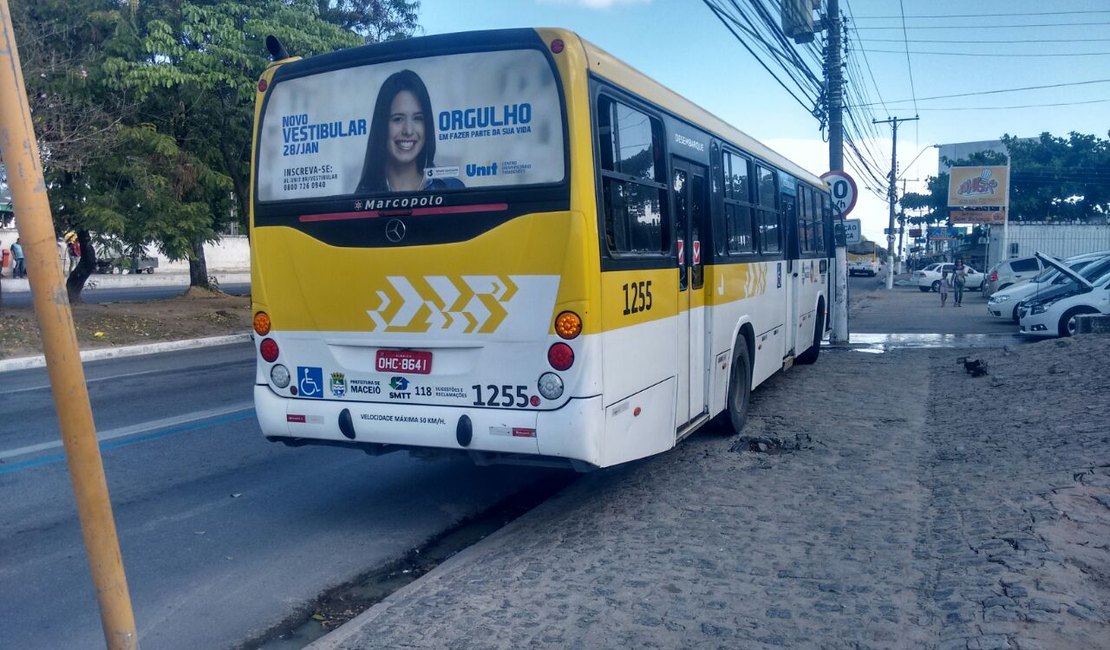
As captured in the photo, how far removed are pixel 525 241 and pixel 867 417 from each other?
5669mm

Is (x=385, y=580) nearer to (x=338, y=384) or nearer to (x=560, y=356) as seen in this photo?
(x=338, y=384)

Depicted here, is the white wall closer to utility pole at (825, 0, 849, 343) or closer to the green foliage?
utility pole at (825, 0, 849, 343)

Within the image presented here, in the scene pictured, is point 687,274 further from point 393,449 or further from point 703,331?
point 393,449

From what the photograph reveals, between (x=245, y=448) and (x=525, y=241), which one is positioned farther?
(x=245, y=448)

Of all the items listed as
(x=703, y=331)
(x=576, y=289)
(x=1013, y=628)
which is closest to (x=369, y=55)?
(x=576, y=289)

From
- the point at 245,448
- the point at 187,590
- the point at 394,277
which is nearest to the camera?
the point at 187,590

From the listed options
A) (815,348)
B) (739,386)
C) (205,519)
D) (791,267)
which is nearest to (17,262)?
(815,348)

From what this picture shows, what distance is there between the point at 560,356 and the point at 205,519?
2.99m

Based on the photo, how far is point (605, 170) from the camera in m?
5.64

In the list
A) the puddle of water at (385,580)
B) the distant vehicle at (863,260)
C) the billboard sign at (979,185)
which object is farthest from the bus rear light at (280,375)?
the distant vehicle at (863,260)

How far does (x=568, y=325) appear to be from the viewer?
5.36m

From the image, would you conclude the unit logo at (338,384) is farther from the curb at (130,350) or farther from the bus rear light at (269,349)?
the curb at (130,350)

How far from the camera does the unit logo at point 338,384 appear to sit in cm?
603

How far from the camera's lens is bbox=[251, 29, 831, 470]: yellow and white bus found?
17.7ft
